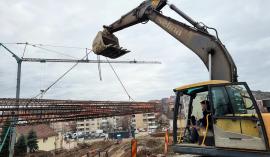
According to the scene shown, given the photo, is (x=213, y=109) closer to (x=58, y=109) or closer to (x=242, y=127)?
(x=242, y=127)

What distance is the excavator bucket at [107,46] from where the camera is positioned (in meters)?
10.9

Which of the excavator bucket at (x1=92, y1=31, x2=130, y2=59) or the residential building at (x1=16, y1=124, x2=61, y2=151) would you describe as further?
the residential building at (x1=16, y1=124, x2=61, y2=151)

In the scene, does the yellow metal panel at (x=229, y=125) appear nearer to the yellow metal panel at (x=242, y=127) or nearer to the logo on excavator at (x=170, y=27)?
the yellow metal panel at (x=242, y=127)

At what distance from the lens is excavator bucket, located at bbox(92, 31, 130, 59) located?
35.7 feet

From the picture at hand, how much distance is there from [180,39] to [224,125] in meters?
3.76

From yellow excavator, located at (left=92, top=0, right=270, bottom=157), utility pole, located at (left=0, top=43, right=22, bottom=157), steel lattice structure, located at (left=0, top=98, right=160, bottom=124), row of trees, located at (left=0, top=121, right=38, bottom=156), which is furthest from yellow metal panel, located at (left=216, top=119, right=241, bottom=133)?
row of trees, located at (left=0, top=121, right=38, bottom=156)

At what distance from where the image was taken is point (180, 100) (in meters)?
7.27

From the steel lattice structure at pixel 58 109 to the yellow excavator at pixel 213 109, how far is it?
607 inches

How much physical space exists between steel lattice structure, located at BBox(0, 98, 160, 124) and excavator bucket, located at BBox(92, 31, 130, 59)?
12.3 meters

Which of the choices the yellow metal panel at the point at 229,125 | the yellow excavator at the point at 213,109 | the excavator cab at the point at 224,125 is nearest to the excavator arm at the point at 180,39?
the yellow excavator at the point at 213,109

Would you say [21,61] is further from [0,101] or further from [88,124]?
[88,124]

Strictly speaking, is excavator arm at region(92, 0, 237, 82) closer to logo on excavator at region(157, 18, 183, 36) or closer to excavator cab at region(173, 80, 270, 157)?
logo on excavator at region(157, 18, 183, 36)

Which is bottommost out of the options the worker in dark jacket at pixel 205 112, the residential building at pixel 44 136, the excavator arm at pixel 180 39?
the residential building at pixel 44 136

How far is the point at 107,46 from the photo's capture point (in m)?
10.8
